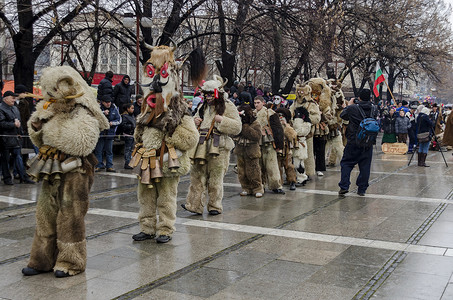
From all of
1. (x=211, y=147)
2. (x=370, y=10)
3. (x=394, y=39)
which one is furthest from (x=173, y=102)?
(x=394, y=39)

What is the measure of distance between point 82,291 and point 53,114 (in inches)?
Result: 67.7

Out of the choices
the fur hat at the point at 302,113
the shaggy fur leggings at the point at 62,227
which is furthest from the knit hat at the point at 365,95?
the shaggy fur leggings at the point at 62,227

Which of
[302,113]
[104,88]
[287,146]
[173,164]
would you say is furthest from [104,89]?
[173,164]

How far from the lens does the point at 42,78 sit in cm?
578

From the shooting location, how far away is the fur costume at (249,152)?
10.1m

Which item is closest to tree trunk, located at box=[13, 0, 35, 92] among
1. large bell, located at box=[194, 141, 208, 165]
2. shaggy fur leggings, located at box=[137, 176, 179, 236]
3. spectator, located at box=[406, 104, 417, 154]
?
large bell, located at box=[194, 141, 208, 165]

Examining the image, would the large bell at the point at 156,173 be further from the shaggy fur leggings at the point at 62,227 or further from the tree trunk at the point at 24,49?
the tree trunk at the point at 24,49

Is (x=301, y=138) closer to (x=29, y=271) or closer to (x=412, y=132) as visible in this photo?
(x=29, y=271)

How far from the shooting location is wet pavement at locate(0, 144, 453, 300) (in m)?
5.29

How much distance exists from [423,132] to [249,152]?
27.1ft

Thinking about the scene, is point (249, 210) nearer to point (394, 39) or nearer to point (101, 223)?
point (101, 223)

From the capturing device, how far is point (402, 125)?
20.6 metres

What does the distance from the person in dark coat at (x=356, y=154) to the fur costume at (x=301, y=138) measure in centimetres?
107

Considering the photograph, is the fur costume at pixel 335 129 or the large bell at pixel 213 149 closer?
the large bell at pixel 213 149
